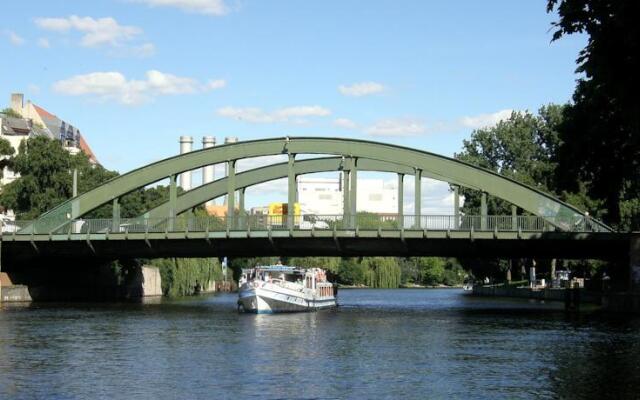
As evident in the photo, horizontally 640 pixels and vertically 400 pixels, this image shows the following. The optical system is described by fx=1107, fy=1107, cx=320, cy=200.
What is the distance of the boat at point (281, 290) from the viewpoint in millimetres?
69562

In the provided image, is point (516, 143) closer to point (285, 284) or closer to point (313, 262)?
point (313, 262)

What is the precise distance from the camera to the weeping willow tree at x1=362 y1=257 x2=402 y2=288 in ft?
591

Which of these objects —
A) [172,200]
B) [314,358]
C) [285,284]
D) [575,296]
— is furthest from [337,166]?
[314,358]

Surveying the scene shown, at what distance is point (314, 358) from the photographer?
38375mm

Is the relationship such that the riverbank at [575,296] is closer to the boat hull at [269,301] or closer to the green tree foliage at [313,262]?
the boat hull at [269,301]

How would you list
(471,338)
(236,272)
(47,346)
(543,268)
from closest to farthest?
1. (47,346)
2. (471,338)
3. (543,268)
4. (236,272)

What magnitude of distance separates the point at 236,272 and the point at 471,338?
104541mm

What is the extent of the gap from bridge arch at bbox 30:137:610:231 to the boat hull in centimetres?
1063

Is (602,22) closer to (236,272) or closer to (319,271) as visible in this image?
(319,271)

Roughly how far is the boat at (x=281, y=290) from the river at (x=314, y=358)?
7099mm

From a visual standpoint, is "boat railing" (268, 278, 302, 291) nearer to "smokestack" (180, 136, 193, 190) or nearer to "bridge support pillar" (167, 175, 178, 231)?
"bridge support pillar" (167, 175, 178, 231)

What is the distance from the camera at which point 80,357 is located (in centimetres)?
3772

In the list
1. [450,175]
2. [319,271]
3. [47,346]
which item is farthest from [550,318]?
[47,346]

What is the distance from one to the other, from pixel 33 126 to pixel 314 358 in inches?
4761
